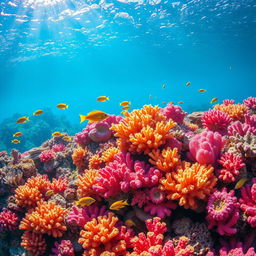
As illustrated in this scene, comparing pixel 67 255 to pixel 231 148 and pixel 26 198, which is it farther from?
pixel 231 148

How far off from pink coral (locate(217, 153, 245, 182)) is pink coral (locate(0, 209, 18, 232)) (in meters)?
5.03

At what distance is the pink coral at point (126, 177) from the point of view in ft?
12.0

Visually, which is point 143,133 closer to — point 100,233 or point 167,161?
point 167,161

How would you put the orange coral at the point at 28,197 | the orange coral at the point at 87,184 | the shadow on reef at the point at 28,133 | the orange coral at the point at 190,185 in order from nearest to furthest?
the orange coral at the point at 190,185, the orange coral at the point at 87,184, the orange coral at the point at 28,197, the shadow on reef at the point at 28,133

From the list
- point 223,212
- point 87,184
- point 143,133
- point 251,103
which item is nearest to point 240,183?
point 223,212

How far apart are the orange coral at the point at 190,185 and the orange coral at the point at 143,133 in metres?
0.80

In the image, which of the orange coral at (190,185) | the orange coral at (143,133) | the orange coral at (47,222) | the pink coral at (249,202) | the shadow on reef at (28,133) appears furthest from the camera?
the shadow on reef at (28,133)

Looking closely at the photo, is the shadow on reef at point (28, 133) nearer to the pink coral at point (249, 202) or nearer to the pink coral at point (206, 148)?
the pink coral at point (206, 148)

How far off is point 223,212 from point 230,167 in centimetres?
86

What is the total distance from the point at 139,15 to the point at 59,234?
30.0 meters

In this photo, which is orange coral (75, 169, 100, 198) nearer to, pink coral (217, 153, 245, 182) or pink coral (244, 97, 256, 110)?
pink coral (217, 153, 245, 182)

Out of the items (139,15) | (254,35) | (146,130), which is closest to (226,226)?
(146,130)

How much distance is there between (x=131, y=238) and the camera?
356cm

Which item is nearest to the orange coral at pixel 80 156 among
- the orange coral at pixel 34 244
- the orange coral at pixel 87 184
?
the orange coral at pixel 87 184
